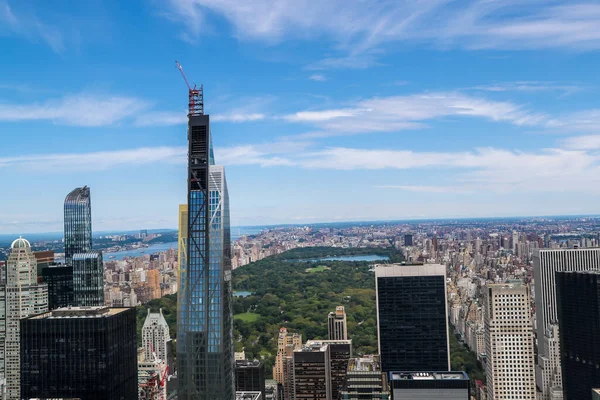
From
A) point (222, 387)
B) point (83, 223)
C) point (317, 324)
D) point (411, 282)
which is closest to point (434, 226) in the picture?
point (317, 324)

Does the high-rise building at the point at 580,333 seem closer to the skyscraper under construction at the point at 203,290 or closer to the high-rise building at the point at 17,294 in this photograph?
the skyscraper under construction at the point at 203,290

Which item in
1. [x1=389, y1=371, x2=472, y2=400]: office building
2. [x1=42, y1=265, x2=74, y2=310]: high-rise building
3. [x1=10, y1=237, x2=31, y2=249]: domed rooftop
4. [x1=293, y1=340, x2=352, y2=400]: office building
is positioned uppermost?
[x1=10, y1=237, x2=31, y2=249]: domed rooftop

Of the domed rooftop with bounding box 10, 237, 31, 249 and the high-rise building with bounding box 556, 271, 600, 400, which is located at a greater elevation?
the domed rooftop with bounding box 10, 237, 31, 249

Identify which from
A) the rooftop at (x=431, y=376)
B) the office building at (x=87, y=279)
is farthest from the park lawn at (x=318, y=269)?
the rooftop at (x=431, y=376)

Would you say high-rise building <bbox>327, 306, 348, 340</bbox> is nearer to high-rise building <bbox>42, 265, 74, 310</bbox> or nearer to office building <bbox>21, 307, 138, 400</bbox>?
high-rise building <bbox>42, 265, 74, 310</bbox>

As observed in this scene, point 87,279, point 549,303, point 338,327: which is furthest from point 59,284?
point 549,303

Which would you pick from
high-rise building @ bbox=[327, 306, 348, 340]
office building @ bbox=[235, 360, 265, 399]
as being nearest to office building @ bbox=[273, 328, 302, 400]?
high-rise building @ bbox=[327, 306, 348, 340]

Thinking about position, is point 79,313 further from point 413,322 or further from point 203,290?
point 413,322
